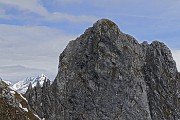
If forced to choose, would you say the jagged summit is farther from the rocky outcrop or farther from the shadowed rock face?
the rocky outcrop

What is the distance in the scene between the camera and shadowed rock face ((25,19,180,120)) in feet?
378

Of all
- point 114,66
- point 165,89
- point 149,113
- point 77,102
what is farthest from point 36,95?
point 165,89

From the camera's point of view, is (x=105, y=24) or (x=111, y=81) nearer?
(x=111, y=81)

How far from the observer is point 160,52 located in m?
132

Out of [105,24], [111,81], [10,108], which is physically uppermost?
[105,24]

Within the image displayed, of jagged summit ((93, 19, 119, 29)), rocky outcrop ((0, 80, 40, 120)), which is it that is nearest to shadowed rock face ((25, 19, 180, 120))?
jagged summit ((93, 19, 119, 29))

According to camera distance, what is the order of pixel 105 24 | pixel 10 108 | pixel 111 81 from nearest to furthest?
1. pixel 10 108
2. pixel 111 81
3. pixel 105 24

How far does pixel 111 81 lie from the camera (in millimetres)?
118250

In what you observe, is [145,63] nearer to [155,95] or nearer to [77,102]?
[155,95]

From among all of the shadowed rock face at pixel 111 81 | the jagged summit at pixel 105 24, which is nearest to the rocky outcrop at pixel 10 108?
the shadowed rock face at pixel 111 81

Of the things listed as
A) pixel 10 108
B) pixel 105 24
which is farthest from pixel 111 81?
pixel 10 108

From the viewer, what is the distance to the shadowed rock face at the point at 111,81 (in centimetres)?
11519

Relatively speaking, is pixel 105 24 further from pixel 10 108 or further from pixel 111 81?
pixel 10 108

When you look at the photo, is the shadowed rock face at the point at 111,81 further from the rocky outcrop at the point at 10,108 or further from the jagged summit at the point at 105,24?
→ the rocky outcrop at the point at 10,108
